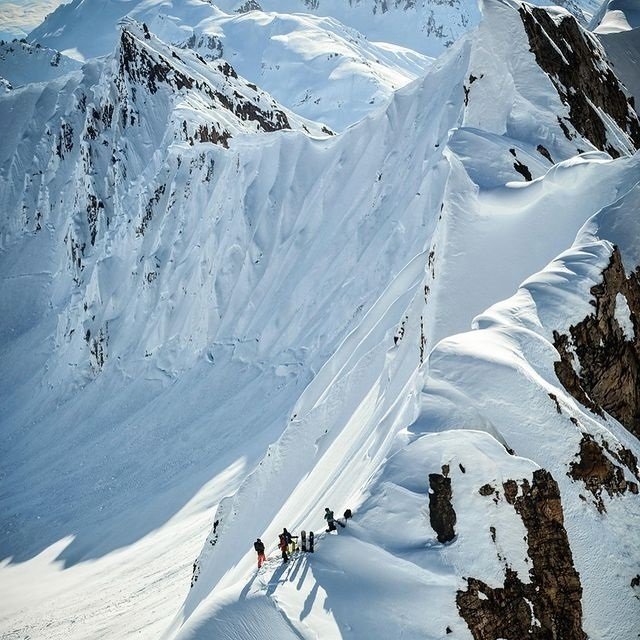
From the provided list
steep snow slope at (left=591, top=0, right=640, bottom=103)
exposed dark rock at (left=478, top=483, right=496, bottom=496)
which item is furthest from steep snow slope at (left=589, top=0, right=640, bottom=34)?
exposed dark rock at (left=478, top=483, right=496, bottom=496)

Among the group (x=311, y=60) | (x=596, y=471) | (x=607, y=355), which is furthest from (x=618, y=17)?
(x=311, y=60)

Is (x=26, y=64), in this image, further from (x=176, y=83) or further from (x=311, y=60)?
(x=176, y=83)

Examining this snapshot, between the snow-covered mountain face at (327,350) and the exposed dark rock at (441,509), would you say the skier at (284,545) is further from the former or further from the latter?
the exposed dark rock at (441,509)

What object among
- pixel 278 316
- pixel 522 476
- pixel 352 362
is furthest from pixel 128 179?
pixel 522 476

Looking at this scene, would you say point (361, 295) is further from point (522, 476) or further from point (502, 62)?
point (522, 476)

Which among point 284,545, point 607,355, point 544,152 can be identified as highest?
point 544,152

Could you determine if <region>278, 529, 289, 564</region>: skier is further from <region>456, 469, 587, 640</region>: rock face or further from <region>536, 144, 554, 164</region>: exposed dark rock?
<region>536, 144, 554, 164</region>: exposed dark rock
